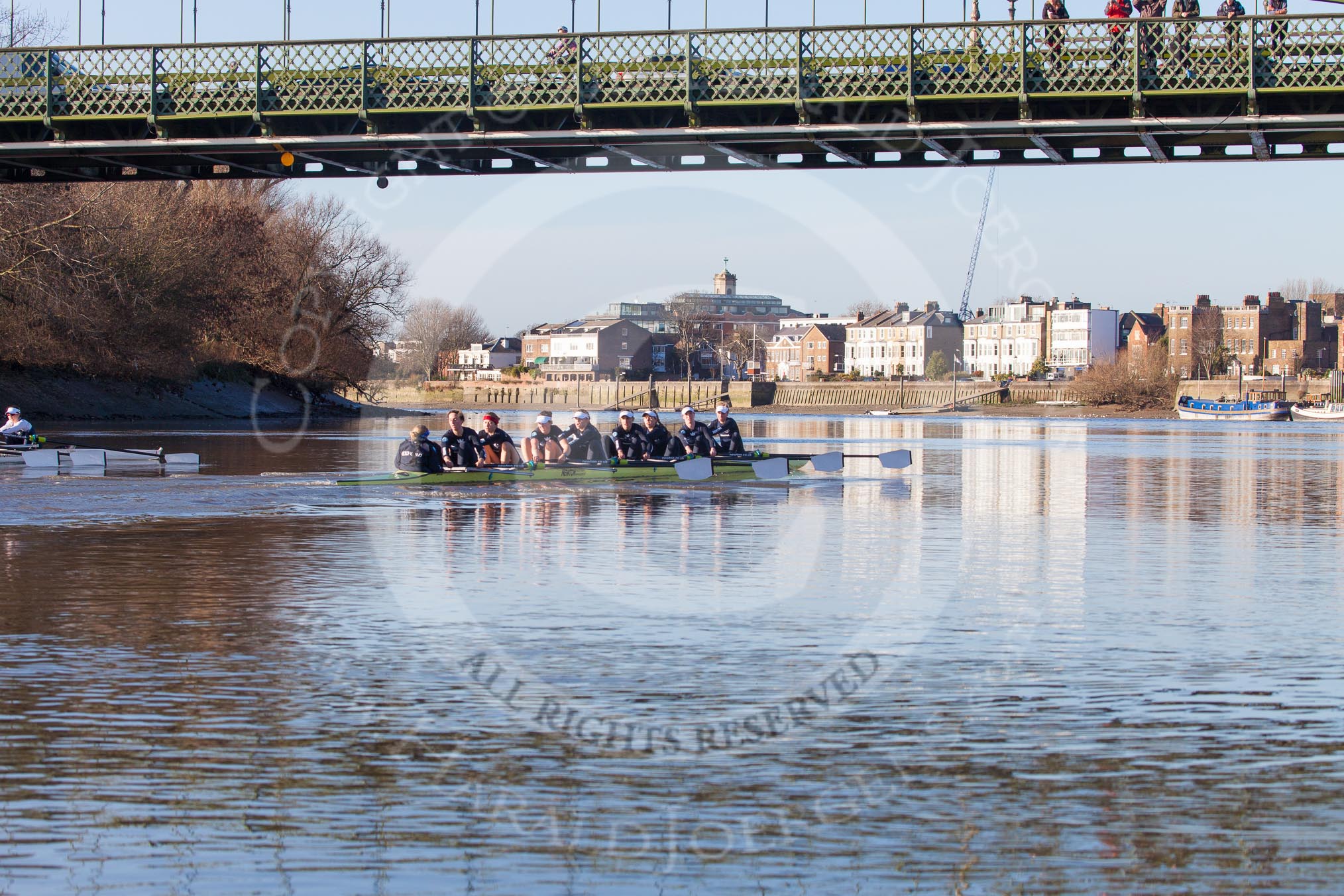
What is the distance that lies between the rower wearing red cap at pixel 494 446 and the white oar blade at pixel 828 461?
9369 mm

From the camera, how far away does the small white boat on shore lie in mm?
129250

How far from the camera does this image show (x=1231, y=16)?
36062 mm

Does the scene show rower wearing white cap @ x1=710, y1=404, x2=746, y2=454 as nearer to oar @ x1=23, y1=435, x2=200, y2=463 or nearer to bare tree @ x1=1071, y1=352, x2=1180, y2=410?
oar @ x1=23, y1=435, x2=200, y2=463

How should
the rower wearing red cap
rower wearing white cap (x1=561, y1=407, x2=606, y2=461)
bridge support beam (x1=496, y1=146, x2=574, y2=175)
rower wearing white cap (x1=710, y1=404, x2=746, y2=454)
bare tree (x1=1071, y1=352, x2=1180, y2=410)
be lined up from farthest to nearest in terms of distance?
bare tree (x1=1071, y1=352, x2=1180, y2=410)
bridge support beam (x1=496, y1=146, x2=574, y2=175)
rower wearing white cap (x1=710, y1=404, x2=746, y2=454)
rower wearing white cap (x1=561, y1=407, x2=606, y2=461)
the rower wearing red cap

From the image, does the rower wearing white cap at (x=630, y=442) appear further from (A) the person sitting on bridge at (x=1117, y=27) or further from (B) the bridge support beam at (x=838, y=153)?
(A) the person sitting on bridge at (x=1117, y=27)

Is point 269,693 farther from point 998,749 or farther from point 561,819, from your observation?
point 998,749

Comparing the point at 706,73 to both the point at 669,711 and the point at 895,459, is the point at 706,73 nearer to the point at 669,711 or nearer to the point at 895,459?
the point at 895,459

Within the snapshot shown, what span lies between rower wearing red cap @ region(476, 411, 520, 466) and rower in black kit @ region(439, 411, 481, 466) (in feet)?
1.96

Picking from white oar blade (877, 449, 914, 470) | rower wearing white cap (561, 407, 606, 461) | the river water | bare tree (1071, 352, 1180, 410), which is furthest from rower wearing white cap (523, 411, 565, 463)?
bare tree (1071, 352, 1180, 410)

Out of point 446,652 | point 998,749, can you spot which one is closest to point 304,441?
point 446,652

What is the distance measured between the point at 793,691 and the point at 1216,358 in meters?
180

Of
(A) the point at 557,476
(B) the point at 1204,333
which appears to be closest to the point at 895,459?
(A) the point at 557,476

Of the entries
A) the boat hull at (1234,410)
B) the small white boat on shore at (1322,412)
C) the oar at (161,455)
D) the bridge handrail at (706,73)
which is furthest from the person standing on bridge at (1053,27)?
the small white boat on shore at (1322,412)

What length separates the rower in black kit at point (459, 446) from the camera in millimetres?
35500
